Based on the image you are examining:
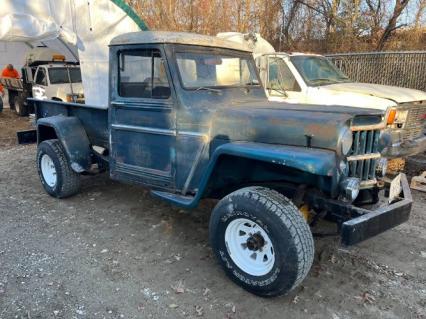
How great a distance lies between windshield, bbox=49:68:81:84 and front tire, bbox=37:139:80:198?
7.87 m

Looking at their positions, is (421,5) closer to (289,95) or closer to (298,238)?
(289,95)

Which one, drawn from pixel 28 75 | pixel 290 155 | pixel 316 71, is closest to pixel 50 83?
pixel 28 75

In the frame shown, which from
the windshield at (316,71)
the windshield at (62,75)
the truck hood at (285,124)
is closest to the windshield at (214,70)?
the truck hood at (285,124)

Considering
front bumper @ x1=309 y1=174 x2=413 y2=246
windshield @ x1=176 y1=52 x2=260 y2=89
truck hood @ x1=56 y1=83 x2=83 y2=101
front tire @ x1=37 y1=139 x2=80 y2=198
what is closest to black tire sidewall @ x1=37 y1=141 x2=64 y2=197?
front tire @ x1=37 y1=139 x2=80 y2=198

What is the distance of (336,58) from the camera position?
10438 mm

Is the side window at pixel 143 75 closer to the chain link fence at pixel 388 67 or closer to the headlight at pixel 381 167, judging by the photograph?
the headlight at pixel 381 167

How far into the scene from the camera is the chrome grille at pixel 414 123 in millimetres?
6180

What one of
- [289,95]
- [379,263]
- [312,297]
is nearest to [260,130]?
[312,297]

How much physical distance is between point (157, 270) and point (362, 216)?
179cm

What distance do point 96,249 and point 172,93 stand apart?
1.69 meters

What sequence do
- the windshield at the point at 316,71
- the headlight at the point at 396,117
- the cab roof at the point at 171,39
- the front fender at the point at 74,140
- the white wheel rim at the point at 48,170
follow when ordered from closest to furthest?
the cab roof at the point at 171,39 → the front fender at the point at 74,140 → the white wheel rim at the point at 48,170 → the headlight at the point at 396,117 → the windshield at the point at 316,71

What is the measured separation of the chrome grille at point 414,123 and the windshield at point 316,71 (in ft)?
5.02

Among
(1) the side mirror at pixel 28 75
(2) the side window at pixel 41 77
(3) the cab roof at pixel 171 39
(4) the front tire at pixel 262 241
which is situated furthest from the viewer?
(1) the side mirror at pixel 28 75

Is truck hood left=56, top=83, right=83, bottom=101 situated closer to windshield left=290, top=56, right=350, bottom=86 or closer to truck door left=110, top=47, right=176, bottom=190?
windshield left=290, top=56, right=350, bottom=86
